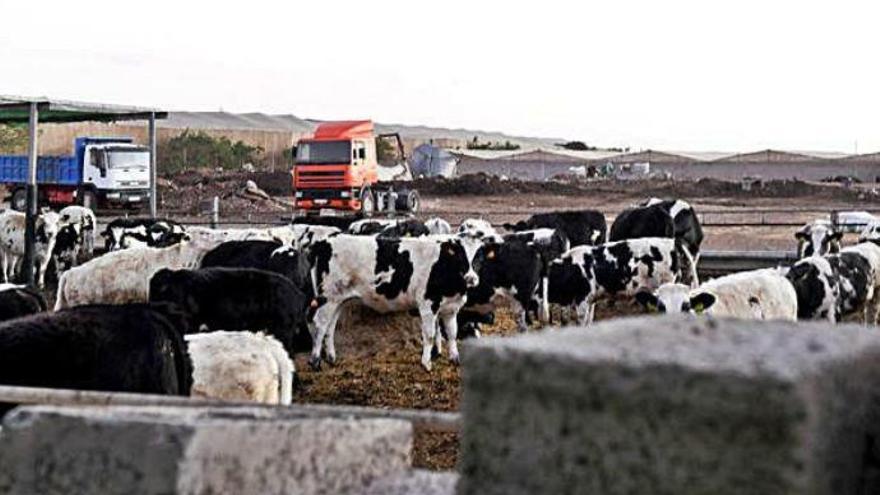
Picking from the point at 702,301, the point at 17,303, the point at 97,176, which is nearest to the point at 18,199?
the point at 97,176

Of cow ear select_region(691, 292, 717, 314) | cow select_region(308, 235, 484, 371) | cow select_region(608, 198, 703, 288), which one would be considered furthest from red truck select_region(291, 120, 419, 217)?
cow ear select_region(691, 292, 717, 314)

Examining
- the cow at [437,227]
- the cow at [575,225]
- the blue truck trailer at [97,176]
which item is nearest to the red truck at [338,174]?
the blue truck trailer at [97,176]

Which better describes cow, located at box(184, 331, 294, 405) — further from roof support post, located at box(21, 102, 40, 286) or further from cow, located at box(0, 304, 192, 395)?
roof support post, located at box(21, 102, 40, 286)

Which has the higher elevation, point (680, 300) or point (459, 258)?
point (459, 258)

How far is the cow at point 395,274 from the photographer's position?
1582 cm

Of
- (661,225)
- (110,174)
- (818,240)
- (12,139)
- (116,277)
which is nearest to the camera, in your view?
(116,277)

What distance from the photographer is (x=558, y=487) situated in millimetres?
1672

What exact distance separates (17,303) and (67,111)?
48.9 feet

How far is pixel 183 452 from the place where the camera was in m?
1.88

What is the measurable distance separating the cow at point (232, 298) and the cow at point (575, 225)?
1138 cm

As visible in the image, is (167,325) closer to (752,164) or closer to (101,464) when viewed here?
(101,464)

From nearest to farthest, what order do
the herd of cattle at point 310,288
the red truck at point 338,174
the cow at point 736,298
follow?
the herd of cattle at point 310,288
the cow at point 736,298
the red truck at point 338,174

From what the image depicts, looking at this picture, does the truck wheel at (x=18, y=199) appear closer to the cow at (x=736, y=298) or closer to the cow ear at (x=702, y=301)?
the cow at (x=736, y=298)

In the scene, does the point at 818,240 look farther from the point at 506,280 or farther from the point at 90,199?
the point at 90,199
